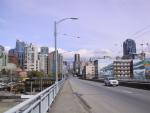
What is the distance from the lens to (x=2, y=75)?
184125 mm

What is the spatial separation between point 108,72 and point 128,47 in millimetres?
30641

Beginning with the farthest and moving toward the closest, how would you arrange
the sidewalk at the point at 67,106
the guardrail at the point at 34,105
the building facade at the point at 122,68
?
the building facade at the point at 122,68
the sidewalk at the point at 67,106
the guardrail at the point at 34,105

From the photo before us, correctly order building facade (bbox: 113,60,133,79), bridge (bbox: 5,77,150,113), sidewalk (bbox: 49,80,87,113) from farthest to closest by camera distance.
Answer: building facade (bbox: 113,60,133,79) → sidewalk (bbox: 49,80,87,113) → bridge (bbox: 5,77,150,113)

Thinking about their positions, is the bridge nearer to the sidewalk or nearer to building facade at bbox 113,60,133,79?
the sidewalk

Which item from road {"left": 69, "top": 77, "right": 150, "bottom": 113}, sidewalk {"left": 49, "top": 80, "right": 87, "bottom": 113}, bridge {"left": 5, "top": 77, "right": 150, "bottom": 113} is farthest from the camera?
road {"left": 69, "top": 77, "right": 150, "bottom": 113}

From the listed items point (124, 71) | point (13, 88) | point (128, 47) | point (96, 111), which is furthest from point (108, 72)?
point (96, 111)

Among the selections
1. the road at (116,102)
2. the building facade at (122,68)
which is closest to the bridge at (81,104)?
the road at (116,102)

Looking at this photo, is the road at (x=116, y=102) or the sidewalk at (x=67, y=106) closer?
the sidewalk at (x=67, y=106)

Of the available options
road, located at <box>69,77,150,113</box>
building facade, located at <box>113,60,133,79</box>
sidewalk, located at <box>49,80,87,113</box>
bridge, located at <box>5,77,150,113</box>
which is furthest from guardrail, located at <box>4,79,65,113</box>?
building facade, located at <box>113,60,133,79</box>

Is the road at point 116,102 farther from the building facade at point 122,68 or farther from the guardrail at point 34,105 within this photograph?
the building facade at point 122,68

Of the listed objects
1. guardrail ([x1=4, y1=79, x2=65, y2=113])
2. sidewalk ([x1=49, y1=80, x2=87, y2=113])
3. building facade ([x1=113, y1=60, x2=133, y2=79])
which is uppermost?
building facade ([x1=113, y1=60, x2=133, y2=79])

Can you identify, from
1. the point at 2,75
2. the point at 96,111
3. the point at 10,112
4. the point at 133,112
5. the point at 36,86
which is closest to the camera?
the point at 10,112

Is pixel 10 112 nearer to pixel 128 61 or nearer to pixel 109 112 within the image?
pixel 109 112

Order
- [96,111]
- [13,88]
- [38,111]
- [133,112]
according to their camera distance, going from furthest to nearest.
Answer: [13,88], [96,111], [133,112], [38,111]
